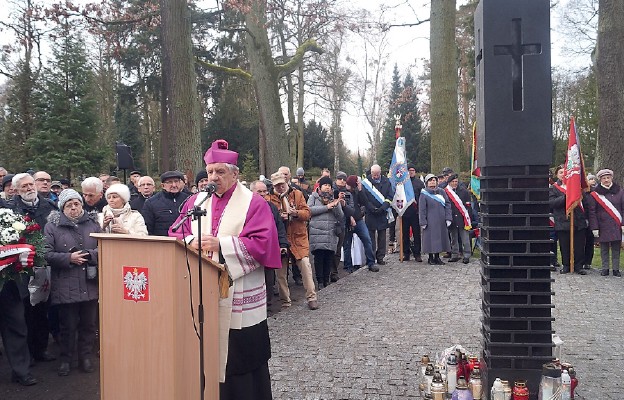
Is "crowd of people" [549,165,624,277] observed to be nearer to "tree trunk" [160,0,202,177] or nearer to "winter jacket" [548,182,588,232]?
"winter jacket" [548,182,588,232]

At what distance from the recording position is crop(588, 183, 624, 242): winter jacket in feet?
36.1

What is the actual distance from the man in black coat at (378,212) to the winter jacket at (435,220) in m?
0.81

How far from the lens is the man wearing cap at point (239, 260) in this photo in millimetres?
4129

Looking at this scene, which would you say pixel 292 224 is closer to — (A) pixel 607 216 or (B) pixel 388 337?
(B) pixel 388 337

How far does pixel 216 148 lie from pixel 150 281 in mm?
1163

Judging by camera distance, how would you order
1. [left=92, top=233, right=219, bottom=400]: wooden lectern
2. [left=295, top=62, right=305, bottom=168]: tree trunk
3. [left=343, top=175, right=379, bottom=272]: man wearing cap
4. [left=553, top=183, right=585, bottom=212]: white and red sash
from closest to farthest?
[left=92, top=233, right=219, bottom=400]: wooden lectern, [left=553, top=183, right=585, bottom=212]: white and red sash, [left=343, top=175, right=379, bottom=272]: man wearing cap, [left=295, top=62, right=305, bottom=168]: tree trunk

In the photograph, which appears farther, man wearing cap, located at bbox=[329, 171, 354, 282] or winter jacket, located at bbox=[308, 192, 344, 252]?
man wearing cap, located at bbox=[329, 171, 354, 282]

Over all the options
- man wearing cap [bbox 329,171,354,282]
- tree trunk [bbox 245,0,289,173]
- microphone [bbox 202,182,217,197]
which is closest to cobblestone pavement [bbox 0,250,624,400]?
man wearing cap [bbox 329,171,354,282]

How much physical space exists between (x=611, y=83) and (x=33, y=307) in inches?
583

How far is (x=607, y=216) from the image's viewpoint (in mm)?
11180

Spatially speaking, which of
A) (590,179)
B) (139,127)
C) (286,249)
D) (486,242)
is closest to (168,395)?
(486,242)

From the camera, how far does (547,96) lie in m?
4.75

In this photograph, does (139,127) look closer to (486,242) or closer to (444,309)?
(444,309)

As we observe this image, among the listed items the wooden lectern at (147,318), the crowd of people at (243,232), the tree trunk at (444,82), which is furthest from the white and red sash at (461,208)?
the wooden lectern at (147,318)
